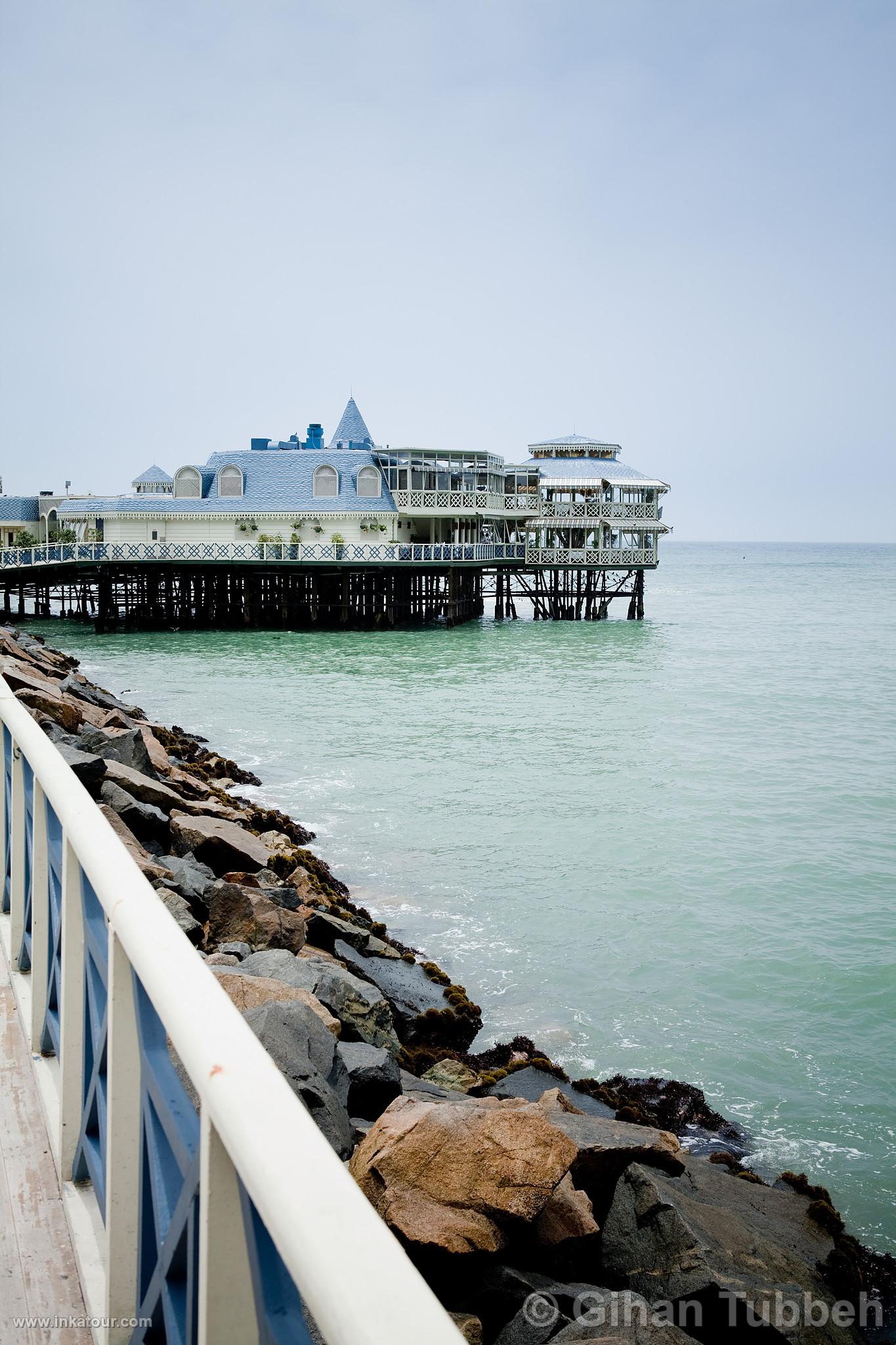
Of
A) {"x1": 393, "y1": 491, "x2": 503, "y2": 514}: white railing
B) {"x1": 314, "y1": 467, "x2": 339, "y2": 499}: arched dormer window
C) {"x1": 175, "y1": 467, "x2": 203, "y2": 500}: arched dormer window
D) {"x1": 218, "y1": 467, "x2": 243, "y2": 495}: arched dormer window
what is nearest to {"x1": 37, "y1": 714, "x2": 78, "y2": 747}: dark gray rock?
{"x1": 393, "y1": 491, "x2": 503, "y2": 514}: white railing

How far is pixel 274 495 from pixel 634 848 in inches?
1471

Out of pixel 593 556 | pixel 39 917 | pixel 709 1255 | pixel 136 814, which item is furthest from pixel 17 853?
pixel 593 556

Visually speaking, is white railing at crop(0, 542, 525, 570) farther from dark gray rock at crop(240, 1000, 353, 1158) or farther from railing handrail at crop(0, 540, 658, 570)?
dark gray rock at crop(240, 1000, 353, 1158)

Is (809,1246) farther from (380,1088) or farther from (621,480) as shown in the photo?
(621,480)

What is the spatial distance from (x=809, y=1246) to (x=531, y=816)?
10.4 m

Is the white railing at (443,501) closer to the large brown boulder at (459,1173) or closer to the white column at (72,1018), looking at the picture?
the large brown boulder at (459,1173)

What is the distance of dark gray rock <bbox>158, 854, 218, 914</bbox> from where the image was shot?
24.2ft

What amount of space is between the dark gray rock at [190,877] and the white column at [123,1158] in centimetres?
495

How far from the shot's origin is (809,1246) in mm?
5574

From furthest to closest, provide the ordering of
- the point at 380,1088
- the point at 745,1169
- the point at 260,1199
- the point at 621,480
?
the point at 621,480 < the point at 745,1169 < the point at 380,1088 < the point at 260,1199

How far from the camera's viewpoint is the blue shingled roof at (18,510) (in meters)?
59.5

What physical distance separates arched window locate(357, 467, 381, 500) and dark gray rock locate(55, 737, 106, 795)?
4047 centimetres

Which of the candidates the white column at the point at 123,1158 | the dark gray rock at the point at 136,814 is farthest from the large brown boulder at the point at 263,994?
the dark gray rock at the point at 136,814

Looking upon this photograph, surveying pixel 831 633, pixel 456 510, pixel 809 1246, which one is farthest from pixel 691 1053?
pixel 831 633
